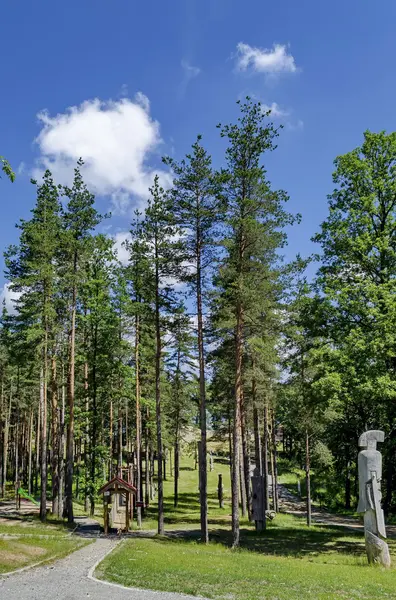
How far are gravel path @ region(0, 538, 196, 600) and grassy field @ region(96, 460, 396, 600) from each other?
640 millimetres

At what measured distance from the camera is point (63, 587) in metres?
11.4

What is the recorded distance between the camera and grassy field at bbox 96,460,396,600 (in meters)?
11.1

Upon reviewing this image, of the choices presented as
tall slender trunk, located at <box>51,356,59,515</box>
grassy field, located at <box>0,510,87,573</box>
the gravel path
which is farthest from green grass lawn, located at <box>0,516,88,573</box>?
tall slender trunk, located at <box>51,356,59,515</box>

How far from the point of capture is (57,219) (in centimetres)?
2686

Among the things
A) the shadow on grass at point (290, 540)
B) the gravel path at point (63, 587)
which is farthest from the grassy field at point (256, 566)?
the gravel path at point (63, 587)

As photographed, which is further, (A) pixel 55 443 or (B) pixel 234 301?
(A) pixel 55 443

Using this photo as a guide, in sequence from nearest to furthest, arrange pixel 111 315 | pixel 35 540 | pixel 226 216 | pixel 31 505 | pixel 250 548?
pixel 35 540 → pixel 250 548 → pixel 226 216 → pixel 111 315 → pixel 31 505

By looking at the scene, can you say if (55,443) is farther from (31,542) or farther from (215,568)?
(215,568)

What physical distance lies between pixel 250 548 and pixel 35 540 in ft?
29.2

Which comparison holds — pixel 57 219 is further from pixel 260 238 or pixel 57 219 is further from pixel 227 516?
pixel 227 516

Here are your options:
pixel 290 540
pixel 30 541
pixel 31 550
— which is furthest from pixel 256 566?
pixel 290 540

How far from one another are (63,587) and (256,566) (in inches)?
233

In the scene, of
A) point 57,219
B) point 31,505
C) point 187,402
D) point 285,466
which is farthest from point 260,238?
point 285,466

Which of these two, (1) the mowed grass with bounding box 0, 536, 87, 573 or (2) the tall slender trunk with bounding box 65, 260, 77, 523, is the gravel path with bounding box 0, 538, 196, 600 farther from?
(2) the tall slender trunk with bounding box 65, 260, 77, 523
